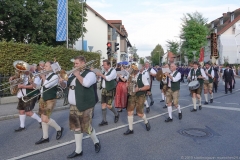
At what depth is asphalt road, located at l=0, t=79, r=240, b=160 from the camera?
5055 mm

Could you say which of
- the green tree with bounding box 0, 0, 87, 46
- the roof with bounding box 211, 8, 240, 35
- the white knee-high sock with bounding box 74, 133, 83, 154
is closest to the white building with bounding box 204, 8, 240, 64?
the roof with bounding box 211, 8, 240, 35

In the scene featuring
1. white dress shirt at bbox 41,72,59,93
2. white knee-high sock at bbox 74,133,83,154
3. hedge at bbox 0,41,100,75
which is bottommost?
white knee-high sock at bbox 74,133,83,154

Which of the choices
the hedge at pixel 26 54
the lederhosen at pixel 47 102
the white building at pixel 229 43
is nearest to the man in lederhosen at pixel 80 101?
the lederhosen at pixel 47 102

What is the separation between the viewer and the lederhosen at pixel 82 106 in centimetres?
479

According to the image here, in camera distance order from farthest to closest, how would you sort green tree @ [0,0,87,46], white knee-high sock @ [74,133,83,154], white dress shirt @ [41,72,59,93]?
1. green tree @ [0,0,87,46]
2. white dress shirt @ [41,72,59,93]
3. white knee-high sock @ [74,133,83,154]

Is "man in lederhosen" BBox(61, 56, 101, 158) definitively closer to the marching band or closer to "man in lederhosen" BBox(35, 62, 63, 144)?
the marching band

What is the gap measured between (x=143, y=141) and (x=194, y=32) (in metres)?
44.4

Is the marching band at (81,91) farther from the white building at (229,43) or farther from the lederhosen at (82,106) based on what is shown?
the white building at (229,43)

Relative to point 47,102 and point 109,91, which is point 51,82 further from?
point 109,91

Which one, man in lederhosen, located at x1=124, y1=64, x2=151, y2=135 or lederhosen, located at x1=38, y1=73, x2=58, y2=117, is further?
man in lederhosen, located at x1=124, y1=64, x2=151, y2=135

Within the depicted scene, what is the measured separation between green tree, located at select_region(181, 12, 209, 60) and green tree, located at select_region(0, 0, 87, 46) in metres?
29.4

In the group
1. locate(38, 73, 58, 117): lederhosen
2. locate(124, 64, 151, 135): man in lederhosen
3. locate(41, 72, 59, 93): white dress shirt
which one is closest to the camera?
locate(41, 72, 59, 93): white dress shirt

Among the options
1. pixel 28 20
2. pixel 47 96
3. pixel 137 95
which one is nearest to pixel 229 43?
pixel 28 20

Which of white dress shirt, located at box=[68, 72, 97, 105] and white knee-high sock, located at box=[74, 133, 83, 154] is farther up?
white dress shirt, located at box=[68, 72, 97, 105]
